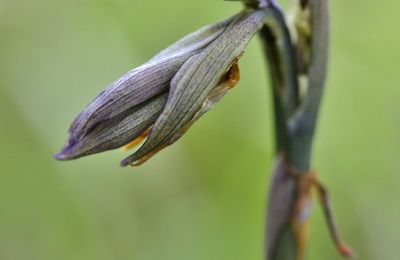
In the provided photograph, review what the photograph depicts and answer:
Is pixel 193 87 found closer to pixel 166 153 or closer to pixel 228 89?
pixel 228 89

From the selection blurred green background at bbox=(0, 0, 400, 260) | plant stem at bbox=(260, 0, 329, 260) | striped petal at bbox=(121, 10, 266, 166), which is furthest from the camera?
blurred green background at bbox=(0, 0, 400, 260)

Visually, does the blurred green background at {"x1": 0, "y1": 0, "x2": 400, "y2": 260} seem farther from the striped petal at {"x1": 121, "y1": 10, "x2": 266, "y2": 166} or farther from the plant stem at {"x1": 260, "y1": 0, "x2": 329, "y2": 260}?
the striped petal at {"x1": 121, "y1": 10, "x2": 266, "y2": 166}

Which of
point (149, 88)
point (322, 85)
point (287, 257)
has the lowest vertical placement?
point (287, 257)

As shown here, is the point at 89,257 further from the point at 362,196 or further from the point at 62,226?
the point at 362,196

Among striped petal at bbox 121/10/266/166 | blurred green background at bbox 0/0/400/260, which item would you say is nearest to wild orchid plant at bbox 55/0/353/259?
striped petal at bbox 121/10/266/166

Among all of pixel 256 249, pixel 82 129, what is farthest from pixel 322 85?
pixel 256 249
